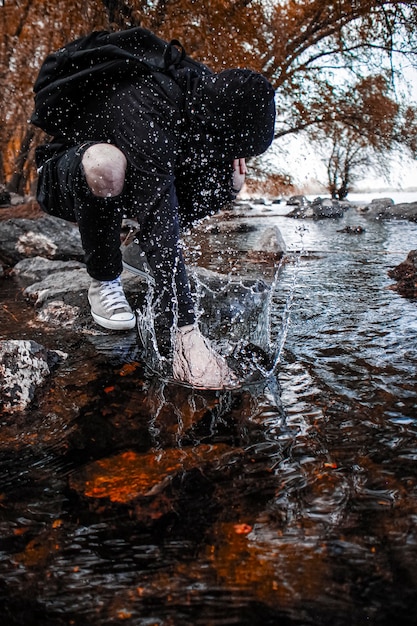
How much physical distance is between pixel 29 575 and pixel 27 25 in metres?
9.16

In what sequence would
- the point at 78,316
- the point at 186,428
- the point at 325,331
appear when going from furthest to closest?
the point at 78,316, the point at 325,331, the point at 186,428

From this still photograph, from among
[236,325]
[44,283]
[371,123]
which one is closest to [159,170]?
[236,325]

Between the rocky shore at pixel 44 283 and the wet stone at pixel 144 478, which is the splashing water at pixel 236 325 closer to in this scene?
the rocky shore at pixel 44 283

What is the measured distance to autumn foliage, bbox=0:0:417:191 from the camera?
261 inches

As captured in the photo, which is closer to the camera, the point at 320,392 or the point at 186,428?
the point at 186,428

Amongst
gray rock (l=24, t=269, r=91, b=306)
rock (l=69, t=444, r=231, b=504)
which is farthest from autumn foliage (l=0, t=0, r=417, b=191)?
rock (l=69, t=444, r=231, b=504)

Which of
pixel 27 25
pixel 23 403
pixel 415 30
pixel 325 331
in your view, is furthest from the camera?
pixel 27 25

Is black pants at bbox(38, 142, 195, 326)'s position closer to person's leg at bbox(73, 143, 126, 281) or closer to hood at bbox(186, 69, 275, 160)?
person's leg at bbox(73, 143, 126, 281)

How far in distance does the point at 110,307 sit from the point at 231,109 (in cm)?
114

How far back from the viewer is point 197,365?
178 cm

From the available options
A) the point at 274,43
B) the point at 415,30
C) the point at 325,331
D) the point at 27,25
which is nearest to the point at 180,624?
the point at 325,331

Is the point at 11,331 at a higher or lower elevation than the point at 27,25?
lower

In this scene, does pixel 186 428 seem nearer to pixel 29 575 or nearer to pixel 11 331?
pixel 29 575

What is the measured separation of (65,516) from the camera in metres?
1.05
